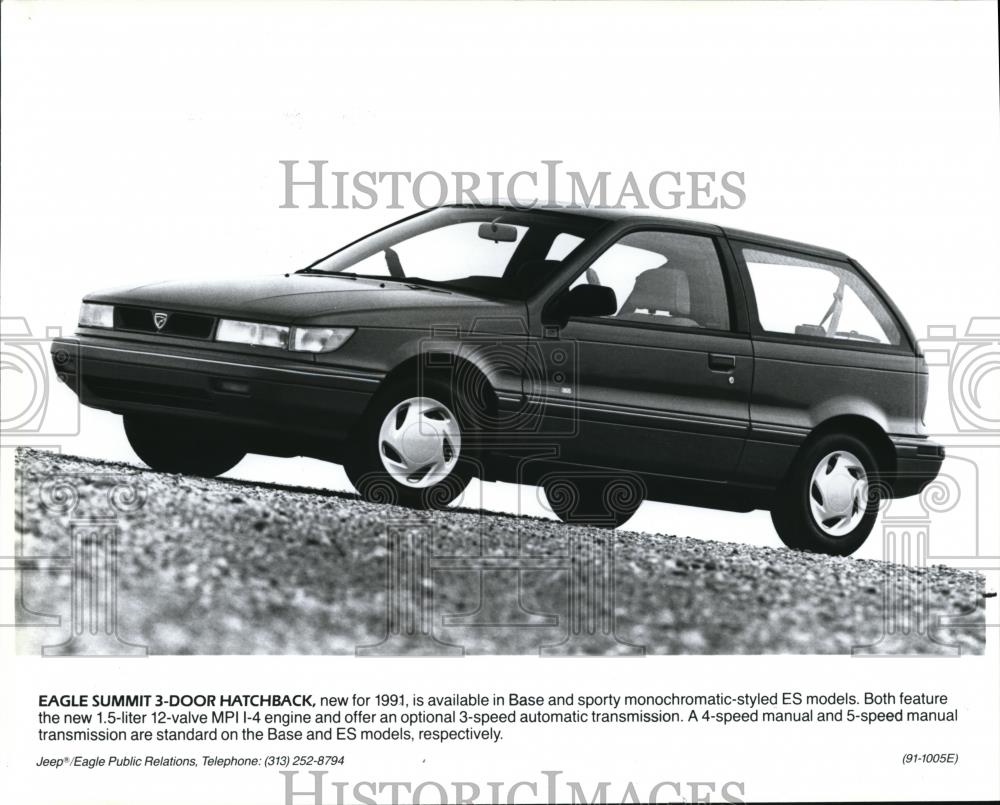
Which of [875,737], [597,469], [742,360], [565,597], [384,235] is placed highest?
[384,235]

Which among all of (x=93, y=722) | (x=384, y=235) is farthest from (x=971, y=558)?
(x=93, y=722)

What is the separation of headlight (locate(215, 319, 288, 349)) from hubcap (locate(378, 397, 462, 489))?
25.9 inches

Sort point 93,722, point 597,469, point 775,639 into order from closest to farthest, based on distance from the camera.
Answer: point 93,722, point 775,639, point 597,469

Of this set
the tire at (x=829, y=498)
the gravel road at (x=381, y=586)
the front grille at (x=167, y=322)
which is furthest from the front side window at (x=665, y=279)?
the front grille at (x=167, y=322)

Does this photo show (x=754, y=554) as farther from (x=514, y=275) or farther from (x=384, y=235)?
(x=384, y=235)

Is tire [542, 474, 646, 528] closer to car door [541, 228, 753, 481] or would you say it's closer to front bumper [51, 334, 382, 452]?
car door [541, 228, 753, 481]

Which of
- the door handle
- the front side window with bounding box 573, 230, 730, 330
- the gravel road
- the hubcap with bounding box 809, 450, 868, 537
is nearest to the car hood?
the front side window with bounding box 573, 230, 730, 330

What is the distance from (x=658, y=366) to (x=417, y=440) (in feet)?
4.93

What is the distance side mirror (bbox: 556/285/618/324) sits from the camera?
29.6ft

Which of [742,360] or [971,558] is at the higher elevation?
[742,360]

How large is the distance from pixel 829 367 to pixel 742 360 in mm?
683

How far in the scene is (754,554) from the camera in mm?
9836

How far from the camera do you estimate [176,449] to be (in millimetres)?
9633

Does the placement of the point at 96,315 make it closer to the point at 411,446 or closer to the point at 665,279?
the point at 411,446
